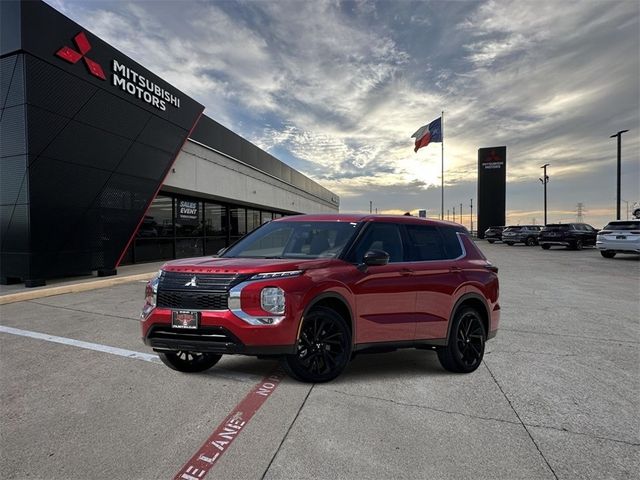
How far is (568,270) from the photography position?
15516mm

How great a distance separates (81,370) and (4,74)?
9406 millimetres

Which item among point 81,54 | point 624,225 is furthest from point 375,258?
point 624,225

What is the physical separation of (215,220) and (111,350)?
18.7 m

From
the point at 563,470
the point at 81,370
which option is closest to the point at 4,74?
the point at 81,370

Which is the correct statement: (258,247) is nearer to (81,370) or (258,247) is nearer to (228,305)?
(228,305)

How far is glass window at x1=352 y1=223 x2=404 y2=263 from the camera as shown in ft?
14.8

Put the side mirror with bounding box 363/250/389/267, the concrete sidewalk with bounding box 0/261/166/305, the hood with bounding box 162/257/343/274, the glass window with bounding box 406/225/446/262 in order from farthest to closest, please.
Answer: the concrete sidewalk with bounding box 0/261/166/305 < the glass window with bounding box 406/225/446/262 < the side mirror with bounding box 363/250/389/267 < the hood with bounding box 162/257/343/274

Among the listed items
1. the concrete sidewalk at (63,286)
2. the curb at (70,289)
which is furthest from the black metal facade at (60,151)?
the curb at (70,289)

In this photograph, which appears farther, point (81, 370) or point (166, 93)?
point (166, 93)

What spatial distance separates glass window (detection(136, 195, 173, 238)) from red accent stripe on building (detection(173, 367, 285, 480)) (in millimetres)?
14392

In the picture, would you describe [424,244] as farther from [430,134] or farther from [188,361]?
[430,134]

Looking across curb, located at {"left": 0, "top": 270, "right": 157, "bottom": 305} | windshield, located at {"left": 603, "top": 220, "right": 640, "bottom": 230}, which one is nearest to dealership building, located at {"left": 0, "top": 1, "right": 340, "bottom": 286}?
curb, located at {"left": 0, "top": 270, "right": 157, "bottom": 305}

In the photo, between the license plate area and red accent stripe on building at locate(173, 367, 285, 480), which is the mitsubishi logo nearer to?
the license plate area

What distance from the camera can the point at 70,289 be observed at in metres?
10.2
